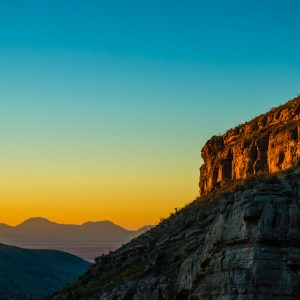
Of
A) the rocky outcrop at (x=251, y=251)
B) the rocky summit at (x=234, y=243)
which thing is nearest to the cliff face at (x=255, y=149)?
the rocky summit at (x=234, y=243)

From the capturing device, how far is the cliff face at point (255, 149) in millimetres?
74312

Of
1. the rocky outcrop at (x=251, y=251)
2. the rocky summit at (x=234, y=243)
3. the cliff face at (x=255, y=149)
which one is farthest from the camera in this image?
the cliff face at (x=255, y=149)

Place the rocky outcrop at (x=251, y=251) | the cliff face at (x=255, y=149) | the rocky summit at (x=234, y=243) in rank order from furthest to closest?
the cliff face at (x=255, y=149) < the rocky summit at (x=234, y=243) < the rocky outcrop at (x=251, y=251)

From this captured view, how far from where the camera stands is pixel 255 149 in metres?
82.9

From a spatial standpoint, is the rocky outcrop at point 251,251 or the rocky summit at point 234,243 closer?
the rocky outcrop at point 251,251

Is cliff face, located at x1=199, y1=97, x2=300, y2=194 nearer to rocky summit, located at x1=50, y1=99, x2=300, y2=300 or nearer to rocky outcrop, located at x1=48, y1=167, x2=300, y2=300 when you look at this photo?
rocky summit, located at x1=50, y1=99, x2=300, y2=300

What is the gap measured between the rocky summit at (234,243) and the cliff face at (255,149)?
0.46ft

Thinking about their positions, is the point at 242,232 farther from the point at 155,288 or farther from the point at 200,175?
the point at 200,175

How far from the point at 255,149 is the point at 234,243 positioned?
51642 mm

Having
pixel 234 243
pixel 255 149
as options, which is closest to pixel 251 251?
pixel 234 243

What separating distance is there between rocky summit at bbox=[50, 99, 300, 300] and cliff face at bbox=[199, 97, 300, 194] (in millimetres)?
140

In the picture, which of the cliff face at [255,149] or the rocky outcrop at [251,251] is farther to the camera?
the cliff face at [255,149]

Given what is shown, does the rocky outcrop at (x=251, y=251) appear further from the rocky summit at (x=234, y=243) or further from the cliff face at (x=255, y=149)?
the cliff face at (x=255, y=149)

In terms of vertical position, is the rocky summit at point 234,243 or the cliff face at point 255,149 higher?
the cliff face at point 255,149
